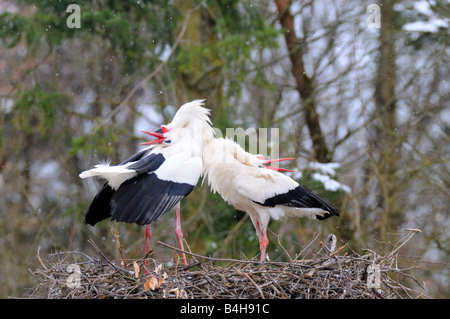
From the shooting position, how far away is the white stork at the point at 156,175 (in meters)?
4.14

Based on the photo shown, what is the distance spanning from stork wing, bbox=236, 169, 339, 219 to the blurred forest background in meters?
2.90

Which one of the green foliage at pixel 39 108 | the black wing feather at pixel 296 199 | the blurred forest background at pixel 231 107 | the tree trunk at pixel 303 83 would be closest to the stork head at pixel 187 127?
the black wing feather at pixel 296 199

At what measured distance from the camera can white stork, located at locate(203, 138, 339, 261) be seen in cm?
492

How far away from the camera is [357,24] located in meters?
8.98

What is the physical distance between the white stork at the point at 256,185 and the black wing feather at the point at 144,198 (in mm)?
569

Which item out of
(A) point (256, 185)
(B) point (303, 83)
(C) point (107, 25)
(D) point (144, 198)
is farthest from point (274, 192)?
(B) point (303, 83)

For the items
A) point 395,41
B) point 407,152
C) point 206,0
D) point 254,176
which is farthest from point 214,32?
point 254,176

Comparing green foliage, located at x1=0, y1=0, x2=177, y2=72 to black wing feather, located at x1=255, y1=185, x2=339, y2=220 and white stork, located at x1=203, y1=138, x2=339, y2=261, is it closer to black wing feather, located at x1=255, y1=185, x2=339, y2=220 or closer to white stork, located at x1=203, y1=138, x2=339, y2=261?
white stork, located at x1=203, y1=138, x2=339, y2=261

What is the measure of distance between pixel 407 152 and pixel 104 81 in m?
4.31

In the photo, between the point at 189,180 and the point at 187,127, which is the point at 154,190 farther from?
the point at 187,127

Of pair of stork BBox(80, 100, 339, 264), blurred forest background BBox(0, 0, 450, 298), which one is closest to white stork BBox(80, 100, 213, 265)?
pair of stork BBox(80, 100, 339, 264)
